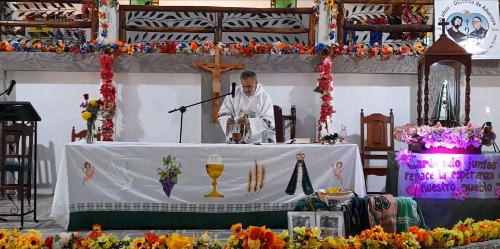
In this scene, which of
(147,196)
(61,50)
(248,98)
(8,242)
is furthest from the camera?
(61,50)

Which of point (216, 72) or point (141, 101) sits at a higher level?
point (216, 72)

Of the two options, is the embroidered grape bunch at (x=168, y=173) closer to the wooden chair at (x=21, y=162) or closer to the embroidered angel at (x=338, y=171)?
the wooden chair at (x=21, y=162)

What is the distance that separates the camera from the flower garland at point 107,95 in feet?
27.8

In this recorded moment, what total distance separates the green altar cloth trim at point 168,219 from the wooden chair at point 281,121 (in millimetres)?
3012

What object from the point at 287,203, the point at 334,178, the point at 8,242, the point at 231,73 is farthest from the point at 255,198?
the point at 231,73

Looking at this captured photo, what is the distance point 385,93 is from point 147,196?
195 inches

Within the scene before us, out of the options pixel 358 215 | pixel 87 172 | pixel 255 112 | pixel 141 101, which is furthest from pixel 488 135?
pixel 141 101

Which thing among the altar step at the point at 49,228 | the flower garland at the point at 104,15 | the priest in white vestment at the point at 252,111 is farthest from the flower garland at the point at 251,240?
the flower garland at the point at 104,15

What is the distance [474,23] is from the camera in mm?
8711

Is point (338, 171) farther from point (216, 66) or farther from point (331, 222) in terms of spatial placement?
point (216, 66)

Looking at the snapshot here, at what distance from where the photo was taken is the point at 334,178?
5805 millimetres

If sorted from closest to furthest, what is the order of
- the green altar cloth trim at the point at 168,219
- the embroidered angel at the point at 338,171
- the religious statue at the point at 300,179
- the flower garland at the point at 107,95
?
the green altar cloth trim at the point at 168,219, the religious statue at the point at 300,179, the embroidered angel at the point at 338,171, the flower garland at the point at 107,95

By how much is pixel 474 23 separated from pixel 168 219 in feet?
19.3

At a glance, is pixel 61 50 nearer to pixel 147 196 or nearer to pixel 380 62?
pixel 147 196
